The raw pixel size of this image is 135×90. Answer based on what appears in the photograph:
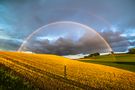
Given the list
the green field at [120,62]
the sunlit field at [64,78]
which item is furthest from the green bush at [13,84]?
the green field at [120,62]

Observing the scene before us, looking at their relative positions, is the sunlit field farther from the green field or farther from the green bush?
the green field

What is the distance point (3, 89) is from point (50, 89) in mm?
4293

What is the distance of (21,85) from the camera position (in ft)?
61.5

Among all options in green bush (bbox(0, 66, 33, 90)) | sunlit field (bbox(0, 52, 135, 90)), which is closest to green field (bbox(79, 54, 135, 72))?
sunlit field (bbox(0, 52, 135, 90))

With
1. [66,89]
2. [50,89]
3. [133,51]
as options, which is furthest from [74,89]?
[133,51]

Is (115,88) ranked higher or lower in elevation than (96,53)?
lower

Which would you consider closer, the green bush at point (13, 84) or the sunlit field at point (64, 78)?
the green bush at point (13, 84)

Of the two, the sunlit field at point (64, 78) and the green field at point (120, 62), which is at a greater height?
the green field at point (120, 62)

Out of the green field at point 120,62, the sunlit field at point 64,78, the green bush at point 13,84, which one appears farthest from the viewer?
the green field at point 120,62

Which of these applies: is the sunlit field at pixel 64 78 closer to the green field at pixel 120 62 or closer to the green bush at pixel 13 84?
the green bush at pixel 13 84

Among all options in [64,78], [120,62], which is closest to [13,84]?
[64,78]

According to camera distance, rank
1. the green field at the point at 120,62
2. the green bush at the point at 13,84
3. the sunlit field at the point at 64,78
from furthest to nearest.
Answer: the green field at the point at 120,62 → the sunlit field at the point at 64,78 → the green bush at the point at 13,84

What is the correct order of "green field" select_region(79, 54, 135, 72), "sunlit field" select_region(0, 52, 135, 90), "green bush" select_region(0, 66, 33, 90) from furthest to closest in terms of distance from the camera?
"green field" select_region(79, 54, 135, 72) → "sunlit field" select_region(0, 52, 135, 90) → "green bush" select_region(0, 66, 33, 90)

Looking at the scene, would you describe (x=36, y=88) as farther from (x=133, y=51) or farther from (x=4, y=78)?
(x=133, y=51)
